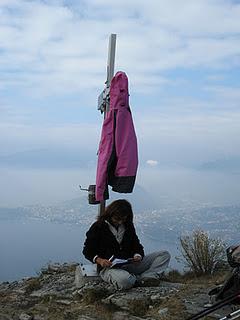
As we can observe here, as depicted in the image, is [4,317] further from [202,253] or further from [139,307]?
[202,253]

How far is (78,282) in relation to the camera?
6.96m

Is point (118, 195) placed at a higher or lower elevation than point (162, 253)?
higher

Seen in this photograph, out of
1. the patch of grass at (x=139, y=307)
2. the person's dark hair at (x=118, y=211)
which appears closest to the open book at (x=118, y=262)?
the person's dark hair at (x=118, y=211)

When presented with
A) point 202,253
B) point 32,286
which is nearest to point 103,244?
point 32,286

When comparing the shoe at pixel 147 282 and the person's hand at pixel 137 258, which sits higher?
the person's hand at pixel 137 258

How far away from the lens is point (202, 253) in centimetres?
800

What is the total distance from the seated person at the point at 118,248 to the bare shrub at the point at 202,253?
1.26m

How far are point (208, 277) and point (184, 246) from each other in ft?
1.90

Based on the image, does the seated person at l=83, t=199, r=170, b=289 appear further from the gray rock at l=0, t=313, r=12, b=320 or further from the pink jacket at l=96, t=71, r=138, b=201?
the gray rock at l=0, t=313, r=12, b=320

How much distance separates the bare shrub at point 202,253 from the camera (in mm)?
7980

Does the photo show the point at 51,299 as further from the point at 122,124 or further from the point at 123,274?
the point at 122,124

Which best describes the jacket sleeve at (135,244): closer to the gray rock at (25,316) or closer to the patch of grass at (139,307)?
the patch of grass at (139,307)

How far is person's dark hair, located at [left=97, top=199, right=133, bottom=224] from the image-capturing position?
6551 millimetres

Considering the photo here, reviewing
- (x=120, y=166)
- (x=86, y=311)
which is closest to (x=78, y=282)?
(x=86, y=311)
